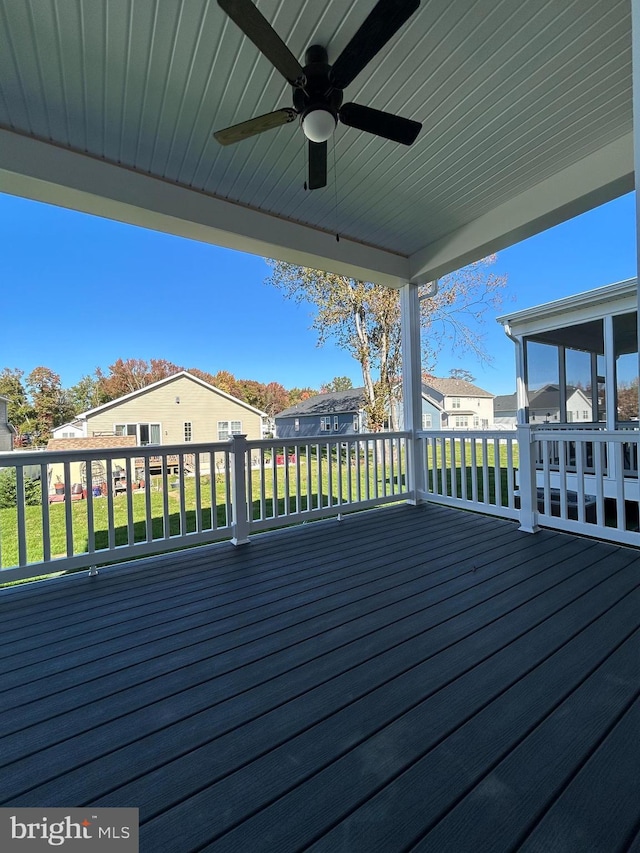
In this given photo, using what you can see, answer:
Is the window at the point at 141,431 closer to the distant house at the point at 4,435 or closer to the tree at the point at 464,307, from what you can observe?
the distant house at the point at 4,435

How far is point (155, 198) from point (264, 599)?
2957 mm

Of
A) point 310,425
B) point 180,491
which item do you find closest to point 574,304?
point 180,491

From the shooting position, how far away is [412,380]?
4445 mm

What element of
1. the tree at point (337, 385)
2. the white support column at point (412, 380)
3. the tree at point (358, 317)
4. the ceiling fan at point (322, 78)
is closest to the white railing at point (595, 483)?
the white support column at point (412, 380)

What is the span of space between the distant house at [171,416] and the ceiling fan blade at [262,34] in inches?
164

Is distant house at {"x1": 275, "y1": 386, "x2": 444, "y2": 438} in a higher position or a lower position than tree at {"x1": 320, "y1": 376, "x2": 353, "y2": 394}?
lower

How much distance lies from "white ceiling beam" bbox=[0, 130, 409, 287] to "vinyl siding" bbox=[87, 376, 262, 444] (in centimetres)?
281

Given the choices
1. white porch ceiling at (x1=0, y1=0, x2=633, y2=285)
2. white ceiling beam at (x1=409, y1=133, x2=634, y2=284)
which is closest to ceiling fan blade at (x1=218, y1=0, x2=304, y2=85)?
white porch ceiling at (x1=0, y1=0, x2=633, y2=285)

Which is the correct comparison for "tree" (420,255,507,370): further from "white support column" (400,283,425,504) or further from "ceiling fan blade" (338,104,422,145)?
"ceiling fan blade" (338,104,422,145)

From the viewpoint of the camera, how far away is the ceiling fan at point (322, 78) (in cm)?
154

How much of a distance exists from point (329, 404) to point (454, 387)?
3.59 m

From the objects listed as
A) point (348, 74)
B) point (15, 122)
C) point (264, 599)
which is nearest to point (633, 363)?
point (348, 74)

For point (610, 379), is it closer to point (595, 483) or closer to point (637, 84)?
point (595, 483)

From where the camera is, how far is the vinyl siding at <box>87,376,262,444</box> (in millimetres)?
5777
